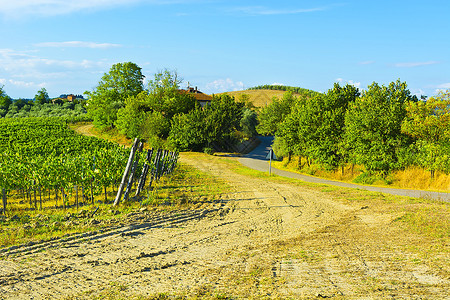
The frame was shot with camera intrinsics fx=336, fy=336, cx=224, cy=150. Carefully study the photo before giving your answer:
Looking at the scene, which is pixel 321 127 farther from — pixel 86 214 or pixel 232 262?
pixel 232 262

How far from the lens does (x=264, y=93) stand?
499ft

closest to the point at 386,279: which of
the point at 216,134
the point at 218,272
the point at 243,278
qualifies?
the point at 243,278

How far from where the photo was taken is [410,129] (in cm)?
2562

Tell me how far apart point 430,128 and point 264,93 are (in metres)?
129

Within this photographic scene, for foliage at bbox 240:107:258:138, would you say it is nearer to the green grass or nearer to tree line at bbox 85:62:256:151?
tree line at bbox 85:62:256:151

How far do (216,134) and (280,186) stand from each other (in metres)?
28.6

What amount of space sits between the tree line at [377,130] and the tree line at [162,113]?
1866 cm

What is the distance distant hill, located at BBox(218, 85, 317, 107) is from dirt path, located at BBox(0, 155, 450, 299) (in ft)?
383

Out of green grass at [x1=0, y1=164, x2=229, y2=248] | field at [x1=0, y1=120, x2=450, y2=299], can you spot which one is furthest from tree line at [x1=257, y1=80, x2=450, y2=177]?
green grass at [x1=0, y1=164, x2=229, y2=248]

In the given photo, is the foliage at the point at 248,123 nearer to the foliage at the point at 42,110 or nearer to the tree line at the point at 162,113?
the tree line at the point at 162,113

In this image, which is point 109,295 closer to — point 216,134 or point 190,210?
point 190,210

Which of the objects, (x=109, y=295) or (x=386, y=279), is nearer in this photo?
(x=109, y=295)

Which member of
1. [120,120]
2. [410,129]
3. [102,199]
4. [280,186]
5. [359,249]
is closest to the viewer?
[359,249]

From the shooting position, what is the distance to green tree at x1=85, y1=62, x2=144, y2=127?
6368 cm
